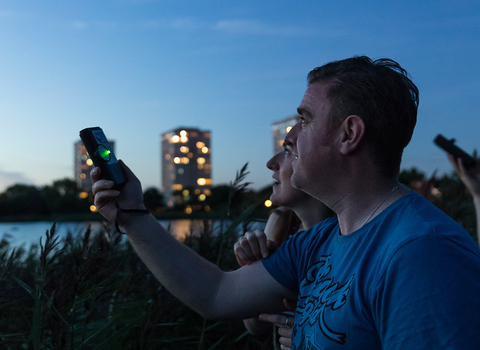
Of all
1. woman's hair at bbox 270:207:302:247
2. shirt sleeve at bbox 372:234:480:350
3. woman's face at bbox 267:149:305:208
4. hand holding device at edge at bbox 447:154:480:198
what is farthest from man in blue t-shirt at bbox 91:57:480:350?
hand holding device at edge at bbox 447:154:480:198

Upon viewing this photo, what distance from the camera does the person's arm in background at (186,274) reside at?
5.63 feet

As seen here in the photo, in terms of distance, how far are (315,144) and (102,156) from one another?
887mm

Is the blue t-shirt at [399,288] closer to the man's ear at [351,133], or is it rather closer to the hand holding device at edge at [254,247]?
the man's ear at [351,133]

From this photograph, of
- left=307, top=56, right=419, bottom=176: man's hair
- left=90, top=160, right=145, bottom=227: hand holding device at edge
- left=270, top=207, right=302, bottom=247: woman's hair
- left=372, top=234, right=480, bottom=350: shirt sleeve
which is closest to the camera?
left=372, top=234, right=480, bottom=350: shirt sleeve

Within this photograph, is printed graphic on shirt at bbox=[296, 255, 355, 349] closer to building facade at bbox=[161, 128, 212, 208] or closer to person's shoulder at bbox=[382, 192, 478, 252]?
person's shoulder at bbox=[382, 192, 478, 252]

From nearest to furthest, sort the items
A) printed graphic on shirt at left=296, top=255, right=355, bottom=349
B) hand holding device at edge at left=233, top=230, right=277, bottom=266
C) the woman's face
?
1. printed graphic on shirt at left=296, top=255, right=355, bottom=349
2. hand holding device at edge at left=233, top=230, right=277, bottom=266
3. the woman's face

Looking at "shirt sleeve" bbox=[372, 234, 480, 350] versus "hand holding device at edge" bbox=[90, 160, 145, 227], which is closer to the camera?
"shirt sleeve" bbox=[372, 234, 480, 350]

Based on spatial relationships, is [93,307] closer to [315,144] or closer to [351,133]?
[315,144]

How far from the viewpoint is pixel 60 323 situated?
1.53m

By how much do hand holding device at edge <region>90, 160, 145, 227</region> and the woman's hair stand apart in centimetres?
113

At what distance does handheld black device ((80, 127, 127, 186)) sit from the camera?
1668 mm

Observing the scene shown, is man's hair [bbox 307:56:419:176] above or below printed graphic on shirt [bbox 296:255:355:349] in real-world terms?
above

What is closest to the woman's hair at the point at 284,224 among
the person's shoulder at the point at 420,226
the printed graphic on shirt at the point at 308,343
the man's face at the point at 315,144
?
the man's face at the point at 315,144

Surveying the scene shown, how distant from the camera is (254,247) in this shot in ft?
5.85
